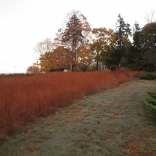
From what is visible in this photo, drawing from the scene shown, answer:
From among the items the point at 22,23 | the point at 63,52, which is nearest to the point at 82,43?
the point at 63,52

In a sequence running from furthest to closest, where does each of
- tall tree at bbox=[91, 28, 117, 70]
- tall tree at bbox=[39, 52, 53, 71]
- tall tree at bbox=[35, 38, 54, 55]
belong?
tall tree at bbox=[35, 38, 54, 55] < tall tree at bbox=[39, 52, 53, 71] < tall tree at bbox=[91, 28, 117, 70]

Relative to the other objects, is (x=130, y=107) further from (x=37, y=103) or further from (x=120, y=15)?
(x=120, y=15)

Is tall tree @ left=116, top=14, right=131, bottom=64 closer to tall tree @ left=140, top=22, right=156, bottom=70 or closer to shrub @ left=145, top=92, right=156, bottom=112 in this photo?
tall tree @ left=140, top=22, right=156, bottom=70

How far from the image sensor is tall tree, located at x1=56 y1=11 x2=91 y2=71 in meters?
15.8

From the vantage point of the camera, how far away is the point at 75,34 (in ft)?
52.1

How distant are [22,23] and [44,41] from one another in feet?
58.5

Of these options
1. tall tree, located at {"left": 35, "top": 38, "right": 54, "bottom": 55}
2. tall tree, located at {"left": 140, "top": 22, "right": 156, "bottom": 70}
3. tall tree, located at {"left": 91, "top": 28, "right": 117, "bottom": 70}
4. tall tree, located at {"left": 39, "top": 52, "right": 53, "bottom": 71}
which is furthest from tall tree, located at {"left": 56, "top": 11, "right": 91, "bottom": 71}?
tall tree, located at {"left": 35, "top": 38, "right": 54, "bottom": 55}

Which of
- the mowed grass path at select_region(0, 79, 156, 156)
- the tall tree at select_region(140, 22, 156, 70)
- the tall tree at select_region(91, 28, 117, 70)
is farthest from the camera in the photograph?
the tall tree at select_region(91, 28, 117, 70)

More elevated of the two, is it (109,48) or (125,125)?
(109,48)

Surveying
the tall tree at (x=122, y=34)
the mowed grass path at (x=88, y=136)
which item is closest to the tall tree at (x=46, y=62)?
the tall tree at (x=122, y=34)

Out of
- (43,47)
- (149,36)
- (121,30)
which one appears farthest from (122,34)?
(43,47)

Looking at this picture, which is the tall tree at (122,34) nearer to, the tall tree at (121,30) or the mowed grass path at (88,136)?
the tall tree at (121,30)

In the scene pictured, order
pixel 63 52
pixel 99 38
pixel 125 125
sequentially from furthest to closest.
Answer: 1. pixel 99 38
2. pixel 63 52
3. pixel 125 125

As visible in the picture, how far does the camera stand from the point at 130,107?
4109mm
